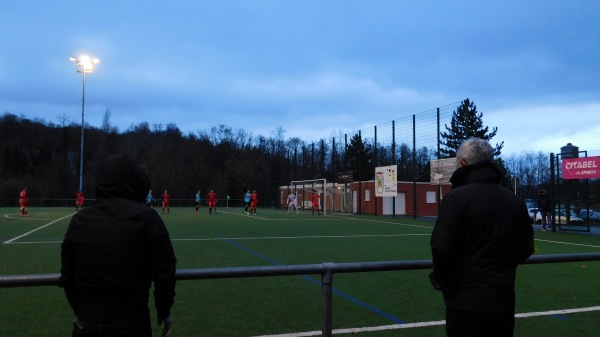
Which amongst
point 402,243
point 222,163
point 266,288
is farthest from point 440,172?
point 222,163

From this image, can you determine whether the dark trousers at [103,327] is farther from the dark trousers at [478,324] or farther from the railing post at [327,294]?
the dark trousers at [478,324]

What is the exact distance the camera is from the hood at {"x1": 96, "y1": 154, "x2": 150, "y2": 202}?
2727 mm

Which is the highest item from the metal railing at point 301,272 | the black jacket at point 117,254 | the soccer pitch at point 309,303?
the black jacket at point 117,254

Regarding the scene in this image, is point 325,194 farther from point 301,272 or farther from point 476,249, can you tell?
point 476,249

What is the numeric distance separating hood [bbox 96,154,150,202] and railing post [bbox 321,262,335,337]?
1.41m

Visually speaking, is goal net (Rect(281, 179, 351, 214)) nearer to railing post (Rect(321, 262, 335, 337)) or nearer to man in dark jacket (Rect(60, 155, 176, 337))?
railing post (Rect(321, 262, 335, 337))

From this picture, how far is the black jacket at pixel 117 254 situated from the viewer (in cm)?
258

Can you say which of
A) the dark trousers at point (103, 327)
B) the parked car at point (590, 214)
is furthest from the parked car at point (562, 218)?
the dark trousers at point (103, 327)

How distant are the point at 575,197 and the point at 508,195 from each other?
2197 cm

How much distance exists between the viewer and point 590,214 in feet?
74.7

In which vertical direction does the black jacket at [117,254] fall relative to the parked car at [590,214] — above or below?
above

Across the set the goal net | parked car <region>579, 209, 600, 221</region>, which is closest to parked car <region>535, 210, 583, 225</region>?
parked car <region>579, 209, 600, 221</region>

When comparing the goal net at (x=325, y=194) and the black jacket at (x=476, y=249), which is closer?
the black jacket at (x=476, y=249)

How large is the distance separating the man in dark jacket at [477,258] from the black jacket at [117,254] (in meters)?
1.57
